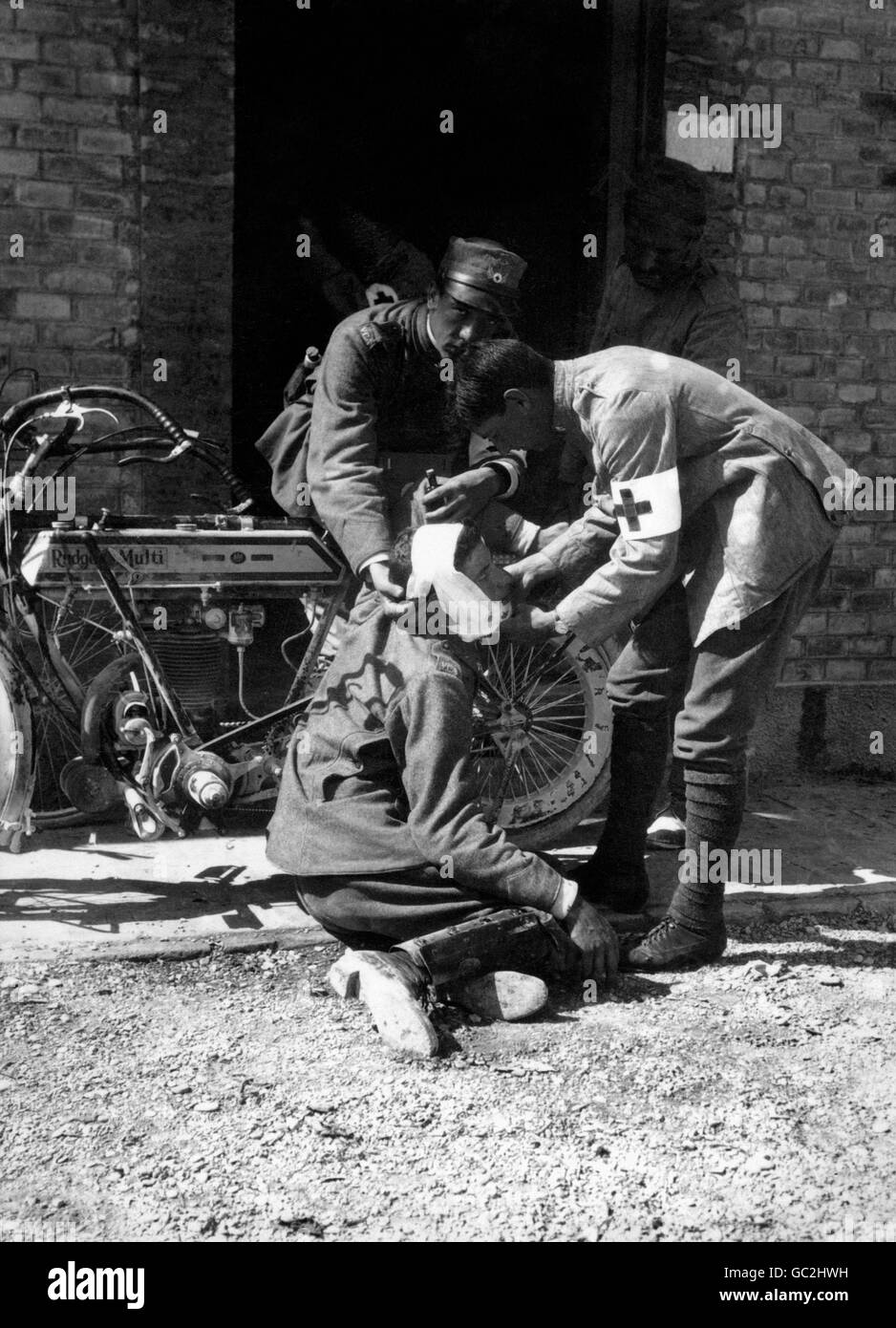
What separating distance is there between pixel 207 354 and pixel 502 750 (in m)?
2.07

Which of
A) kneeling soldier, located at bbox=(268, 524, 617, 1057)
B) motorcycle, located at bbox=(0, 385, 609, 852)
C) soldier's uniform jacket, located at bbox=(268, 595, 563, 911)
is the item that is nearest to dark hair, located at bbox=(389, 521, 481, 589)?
kneeling soldier, located at bbox=(268, 524, 617, 1057)

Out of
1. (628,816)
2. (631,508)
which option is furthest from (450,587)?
(628,816)

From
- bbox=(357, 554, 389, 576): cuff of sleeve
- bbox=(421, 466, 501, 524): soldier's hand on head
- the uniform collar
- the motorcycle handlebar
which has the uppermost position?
the uniform collar

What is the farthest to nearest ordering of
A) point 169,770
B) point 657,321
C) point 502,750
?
point 657,321
point 502,750
point 169,770

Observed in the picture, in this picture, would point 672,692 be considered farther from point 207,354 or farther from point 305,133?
point 305,133

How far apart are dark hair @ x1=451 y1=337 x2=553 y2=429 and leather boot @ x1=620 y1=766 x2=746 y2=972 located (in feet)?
4.01

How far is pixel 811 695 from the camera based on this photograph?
6730 millimetres

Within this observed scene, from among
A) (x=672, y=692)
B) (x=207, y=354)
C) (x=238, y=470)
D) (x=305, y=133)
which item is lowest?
(x=672, y=692)

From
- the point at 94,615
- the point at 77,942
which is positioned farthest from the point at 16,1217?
the point at 94,615

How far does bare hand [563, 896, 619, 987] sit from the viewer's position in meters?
4.00

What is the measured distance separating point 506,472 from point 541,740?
1.00 metres

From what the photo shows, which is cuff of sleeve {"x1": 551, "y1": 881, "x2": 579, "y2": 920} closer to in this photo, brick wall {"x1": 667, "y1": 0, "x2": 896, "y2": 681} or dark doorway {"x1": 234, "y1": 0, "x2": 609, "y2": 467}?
brick wall {"x1": 667, "y1": 0, "x2": 896, "y2": 681}

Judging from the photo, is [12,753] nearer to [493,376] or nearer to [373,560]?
[373,560]

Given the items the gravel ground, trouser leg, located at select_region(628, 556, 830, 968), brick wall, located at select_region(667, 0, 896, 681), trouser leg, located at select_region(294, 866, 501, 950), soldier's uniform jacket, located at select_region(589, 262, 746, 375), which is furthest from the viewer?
brick wall, located at select_region(667, 0, 896, 681)
